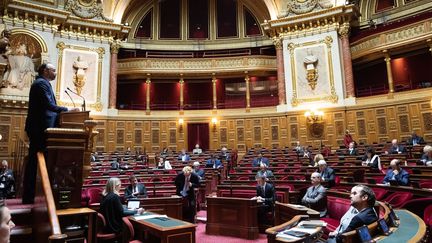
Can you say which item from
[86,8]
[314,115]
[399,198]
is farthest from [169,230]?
[86,8]

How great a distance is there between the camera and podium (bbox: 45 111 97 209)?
252 centimetres

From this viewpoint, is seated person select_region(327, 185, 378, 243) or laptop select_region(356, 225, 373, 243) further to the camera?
seated person select_region(327, 185, 378, 243)

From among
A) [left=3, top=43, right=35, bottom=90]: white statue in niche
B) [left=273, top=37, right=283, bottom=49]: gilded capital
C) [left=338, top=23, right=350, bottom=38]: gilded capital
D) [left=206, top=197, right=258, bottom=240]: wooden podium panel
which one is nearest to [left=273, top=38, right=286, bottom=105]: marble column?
[left=273, top=37, right=283, bottom=49]: gilded capital

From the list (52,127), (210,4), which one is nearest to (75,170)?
(52,127)

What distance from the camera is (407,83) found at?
16203 millimetres

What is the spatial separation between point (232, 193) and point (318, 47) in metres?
12.1

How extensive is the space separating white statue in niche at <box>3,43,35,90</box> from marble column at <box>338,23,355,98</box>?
51.0 feet

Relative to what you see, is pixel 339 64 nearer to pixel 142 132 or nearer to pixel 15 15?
pixel 142 132

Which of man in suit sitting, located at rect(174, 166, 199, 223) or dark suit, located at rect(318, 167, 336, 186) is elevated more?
dark suit, located at rect(318, 167, 336, 186)

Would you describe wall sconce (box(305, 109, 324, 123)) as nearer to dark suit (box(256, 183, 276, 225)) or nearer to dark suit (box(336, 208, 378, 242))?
dark suit (box(256, 183, 276, 225))

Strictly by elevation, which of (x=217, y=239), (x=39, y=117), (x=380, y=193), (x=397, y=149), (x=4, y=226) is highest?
(x=39, y=117)

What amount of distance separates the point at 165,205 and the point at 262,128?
38.9 ft

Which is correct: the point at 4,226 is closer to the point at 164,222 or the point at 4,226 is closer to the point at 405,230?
the point at 164,222

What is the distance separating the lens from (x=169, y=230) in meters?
3.02
